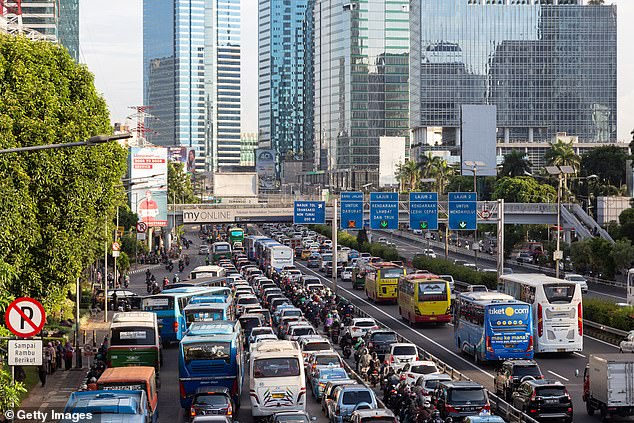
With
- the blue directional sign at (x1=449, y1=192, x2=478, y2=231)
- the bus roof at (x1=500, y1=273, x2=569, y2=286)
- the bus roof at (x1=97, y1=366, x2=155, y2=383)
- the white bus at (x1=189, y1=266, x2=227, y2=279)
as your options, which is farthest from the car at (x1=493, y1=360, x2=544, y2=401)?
the blue directional sign at (x1=449, y1=192, x2=478, y2=231)

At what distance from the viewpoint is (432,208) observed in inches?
2958

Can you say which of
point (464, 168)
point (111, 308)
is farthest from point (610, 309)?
point (464, 168)

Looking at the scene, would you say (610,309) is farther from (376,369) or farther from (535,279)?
(376,369)

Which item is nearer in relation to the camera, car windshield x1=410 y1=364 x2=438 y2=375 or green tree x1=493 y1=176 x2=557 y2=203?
car windshield x1=410 y1=364 x2=438 y2=375

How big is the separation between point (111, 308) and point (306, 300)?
555 inches

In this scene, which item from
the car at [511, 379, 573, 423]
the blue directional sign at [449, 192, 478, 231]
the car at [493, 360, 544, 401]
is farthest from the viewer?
the blue directional sign at [449, 192, 478, 231]

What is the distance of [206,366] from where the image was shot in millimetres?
33188

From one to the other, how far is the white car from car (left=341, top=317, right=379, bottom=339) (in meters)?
8.42

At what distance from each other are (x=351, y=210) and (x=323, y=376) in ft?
148

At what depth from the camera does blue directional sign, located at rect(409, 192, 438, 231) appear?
74750 mm

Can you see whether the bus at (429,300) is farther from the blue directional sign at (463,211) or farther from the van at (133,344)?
the van at (133,344)

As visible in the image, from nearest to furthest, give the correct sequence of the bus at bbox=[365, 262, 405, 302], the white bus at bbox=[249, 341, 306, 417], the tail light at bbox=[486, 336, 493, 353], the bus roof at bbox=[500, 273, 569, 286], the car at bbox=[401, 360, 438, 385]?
the white bus at bbox=[249, 341, 306, 417] < the car at bbox=[401, 360, 438, 385] < the tail light at bbox=[486, 336, 493, 353] < the bus roof at bbox=[500, 273, 569, 286] < the bus at bbox=[365, 262, 405, 302]

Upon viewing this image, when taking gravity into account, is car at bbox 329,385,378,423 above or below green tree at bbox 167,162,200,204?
below

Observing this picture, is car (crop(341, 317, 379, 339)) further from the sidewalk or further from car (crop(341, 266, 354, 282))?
car (crop(341, 266, 354, 282))
